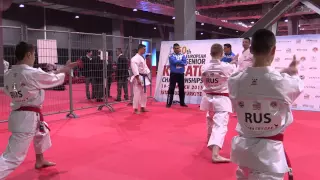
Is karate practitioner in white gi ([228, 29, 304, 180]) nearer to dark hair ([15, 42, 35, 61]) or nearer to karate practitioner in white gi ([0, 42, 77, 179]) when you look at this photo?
karate practitioner in white gi ([0, 42, 77, 179])

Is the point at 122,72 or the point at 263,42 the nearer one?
the point at 263,42

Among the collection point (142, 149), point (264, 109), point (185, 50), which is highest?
point (185, 50)

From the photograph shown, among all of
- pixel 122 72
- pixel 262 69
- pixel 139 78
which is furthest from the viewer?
pixel 122 72

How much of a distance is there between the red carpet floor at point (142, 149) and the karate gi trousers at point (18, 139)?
0.63m

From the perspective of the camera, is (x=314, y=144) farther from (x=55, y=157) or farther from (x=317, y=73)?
(x=55, y=157)

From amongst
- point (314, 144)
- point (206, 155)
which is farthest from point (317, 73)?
point (206, 155)

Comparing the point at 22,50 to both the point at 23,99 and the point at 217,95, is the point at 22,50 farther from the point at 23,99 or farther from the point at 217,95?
the point at 217,95

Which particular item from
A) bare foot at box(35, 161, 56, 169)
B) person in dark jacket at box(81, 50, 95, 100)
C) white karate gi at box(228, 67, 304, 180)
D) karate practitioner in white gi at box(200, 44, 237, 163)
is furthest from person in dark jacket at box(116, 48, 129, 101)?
white karate gi at box(228, 67, 304, 180)

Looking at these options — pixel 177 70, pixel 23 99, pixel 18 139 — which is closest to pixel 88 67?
pixel 177 70

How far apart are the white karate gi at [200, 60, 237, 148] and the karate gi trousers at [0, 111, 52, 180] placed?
87.3 inches

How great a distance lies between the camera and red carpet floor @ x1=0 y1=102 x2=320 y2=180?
12.4 ft

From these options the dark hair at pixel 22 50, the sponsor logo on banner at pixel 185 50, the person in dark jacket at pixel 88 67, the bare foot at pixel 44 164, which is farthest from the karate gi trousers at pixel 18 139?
the sponsor logo on banner at pixel 185 50

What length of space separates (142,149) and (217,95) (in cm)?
147

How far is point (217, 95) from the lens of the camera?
4.27 metres
